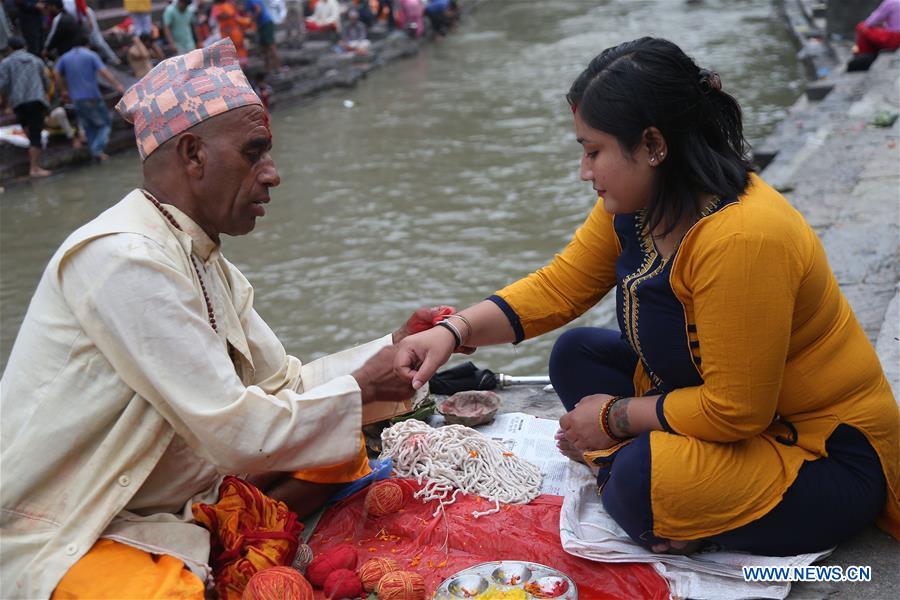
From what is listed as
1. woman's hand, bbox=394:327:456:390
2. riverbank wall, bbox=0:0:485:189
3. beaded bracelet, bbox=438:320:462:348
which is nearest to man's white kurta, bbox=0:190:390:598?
woman's hand, bbox=394:327:456:390

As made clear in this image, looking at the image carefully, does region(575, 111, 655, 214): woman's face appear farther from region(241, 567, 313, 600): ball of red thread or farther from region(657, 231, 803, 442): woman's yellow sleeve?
region(241, 567, 313, 600): ball of red thread

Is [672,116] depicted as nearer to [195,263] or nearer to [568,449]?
[568,449]

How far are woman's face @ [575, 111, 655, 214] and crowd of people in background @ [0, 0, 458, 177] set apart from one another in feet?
20.7

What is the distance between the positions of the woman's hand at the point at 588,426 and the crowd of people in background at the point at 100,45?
6.34 metres

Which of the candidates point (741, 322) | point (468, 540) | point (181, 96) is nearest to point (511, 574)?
point (468, 540)

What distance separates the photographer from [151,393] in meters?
2.37

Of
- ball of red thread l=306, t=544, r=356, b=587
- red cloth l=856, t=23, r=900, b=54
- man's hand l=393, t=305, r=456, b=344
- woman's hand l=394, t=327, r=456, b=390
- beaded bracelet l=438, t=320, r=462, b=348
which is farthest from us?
red cloth l=856, t=23, r=900, b=54

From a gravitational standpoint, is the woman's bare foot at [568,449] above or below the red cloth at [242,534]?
below

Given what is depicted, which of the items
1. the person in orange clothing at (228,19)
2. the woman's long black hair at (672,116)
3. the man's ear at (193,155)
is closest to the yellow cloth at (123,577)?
the man's ear at (193,155)

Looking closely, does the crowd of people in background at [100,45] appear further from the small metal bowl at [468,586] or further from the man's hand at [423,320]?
the small metal bowl at [468,586]

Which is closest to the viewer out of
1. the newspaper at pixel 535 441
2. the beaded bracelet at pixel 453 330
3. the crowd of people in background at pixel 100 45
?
the beaded bracelet at pixel 453 330

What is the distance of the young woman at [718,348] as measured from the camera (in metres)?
2.36

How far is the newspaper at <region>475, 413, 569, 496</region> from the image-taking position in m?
3.26

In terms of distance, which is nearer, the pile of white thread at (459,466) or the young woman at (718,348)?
the young woman at (718,348)
